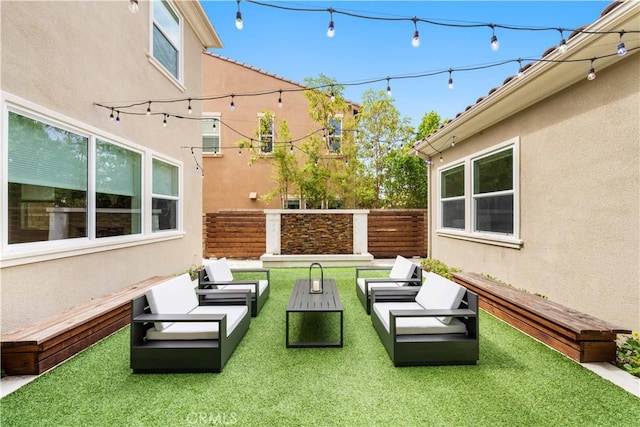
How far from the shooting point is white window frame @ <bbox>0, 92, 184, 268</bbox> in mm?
3150

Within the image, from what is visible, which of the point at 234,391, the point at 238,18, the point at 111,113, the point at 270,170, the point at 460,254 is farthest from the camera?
the point at 270,170

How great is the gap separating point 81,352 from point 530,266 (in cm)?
644

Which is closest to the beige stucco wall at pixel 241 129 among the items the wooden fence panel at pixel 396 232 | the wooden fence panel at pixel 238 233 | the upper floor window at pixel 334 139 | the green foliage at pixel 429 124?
the upper floor window at pixel 334 139

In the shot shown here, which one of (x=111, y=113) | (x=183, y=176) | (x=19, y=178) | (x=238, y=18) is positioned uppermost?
(x=238, y=18)

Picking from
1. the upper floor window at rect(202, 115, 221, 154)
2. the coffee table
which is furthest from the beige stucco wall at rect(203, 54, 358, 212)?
the coffee table

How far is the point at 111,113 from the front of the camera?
4.74 meters

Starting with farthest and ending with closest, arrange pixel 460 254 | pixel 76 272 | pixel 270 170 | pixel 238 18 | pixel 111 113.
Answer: pixel 270 170
pixel 460 254
pixel 111 113
pixel 76 272
pixel 238 18

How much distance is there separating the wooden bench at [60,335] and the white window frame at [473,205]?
6.41 metres

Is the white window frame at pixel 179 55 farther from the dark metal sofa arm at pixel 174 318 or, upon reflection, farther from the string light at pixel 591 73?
the string light at pixel 591 73

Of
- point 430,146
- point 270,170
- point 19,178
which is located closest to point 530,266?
point 430,146

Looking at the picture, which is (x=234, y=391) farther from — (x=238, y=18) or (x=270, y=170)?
(x=270, y=170)

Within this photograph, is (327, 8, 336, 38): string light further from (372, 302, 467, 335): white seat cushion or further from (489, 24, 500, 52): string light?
(372, 302, 467, 335): white seat cushion

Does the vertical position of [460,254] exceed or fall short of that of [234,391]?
it exceeds it

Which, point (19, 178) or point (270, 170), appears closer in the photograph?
point (19, 178)
